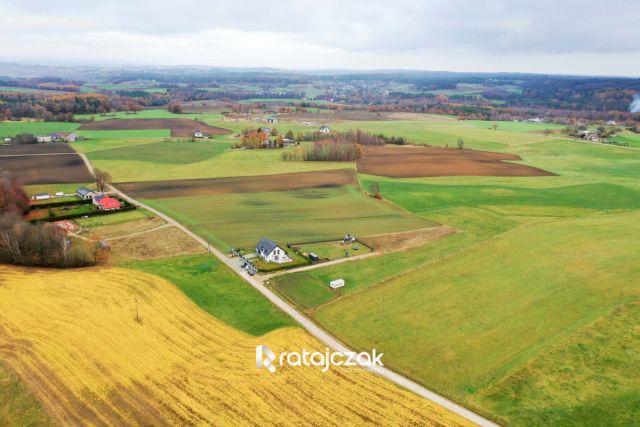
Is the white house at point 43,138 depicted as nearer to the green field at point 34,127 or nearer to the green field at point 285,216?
the green field at point 34,127

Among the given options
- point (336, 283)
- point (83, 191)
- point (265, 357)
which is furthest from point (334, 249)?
point (83, 191)

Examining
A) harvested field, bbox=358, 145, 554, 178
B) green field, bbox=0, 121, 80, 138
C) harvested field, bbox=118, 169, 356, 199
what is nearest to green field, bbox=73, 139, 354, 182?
harvested field, bbox=118, 169, 356, 199

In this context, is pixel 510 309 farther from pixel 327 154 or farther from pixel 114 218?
pixel 327 154

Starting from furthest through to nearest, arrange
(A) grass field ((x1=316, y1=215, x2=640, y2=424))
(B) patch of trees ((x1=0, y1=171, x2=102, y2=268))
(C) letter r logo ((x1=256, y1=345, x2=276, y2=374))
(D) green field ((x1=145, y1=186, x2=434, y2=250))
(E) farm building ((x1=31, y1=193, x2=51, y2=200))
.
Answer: (E) farm building ((x1=31, y1=193, x2=51, y2=200))
(D) green field ((x1=145, y1=186, x2=434, y2=250))
(B) patch of trees ((x1=0, y1=171, x2=102, y2=268))
(A) grass field ((x1=316, y1=215, x2=640, y2=424))
(C) letter r logo ((x1=256, y1=345, x2=276, y2=374))

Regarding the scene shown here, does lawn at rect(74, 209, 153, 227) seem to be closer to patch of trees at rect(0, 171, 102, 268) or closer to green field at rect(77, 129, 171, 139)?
patch of trees at rect(0, 171, 102, 268)

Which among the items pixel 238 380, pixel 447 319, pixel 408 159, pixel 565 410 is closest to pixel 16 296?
pixel 238 380

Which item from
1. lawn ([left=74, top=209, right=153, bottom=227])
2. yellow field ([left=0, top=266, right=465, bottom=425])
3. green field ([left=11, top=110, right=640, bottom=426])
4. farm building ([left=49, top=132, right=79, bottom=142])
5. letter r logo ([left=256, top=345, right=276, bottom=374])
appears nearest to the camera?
yellow field ([left=0, top=266, right=465, bottom=425])

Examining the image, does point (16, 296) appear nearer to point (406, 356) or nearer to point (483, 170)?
point (406, 356)
